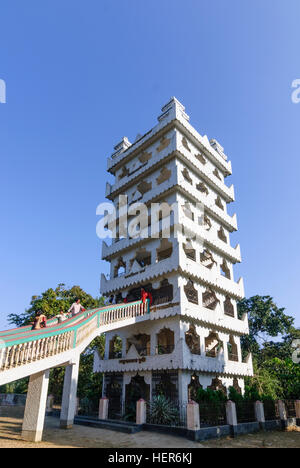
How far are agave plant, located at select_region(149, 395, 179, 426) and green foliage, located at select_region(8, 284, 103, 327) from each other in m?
14.5

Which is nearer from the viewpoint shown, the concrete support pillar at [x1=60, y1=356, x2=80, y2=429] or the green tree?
the concrete support pillar at [x1=60, y1=356, x2=80, y2=429]

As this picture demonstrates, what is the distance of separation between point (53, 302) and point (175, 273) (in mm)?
13959

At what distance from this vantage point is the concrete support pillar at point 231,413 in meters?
13.3

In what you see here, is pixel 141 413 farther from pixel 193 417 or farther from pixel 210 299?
pixel 210 299

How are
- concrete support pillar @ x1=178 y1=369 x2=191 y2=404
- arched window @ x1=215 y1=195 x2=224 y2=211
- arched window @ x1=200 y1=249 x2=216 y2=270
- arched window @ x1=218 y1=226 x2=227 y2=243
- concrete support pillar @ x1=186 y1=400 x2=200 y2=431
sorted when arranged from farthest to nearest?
arched window @ x1=215 y1=195 x2=224 y2=211
arched window @ x1=218 y1=226 x2=227 y2=243
arched window @ x1=200 y1=249 x2=216 y2=270
concrete support pillar @ x1=178 y1=369 x2=191 y2=404
concrete support pillar @ x1=186 y1=400 x2=200 y2=431

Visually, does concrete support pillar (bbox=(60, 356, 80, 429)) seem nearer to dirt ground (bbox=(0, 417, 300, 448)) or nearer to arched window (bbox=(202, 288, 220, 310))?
dirt ground (bbox=(0, 417, 300, 448))

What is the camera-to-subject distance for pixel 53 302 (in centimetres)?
2681

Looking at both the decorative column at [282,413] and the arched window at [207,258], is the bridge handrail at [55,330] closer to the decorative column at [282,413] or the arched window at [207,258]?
the arched window at [207,258]

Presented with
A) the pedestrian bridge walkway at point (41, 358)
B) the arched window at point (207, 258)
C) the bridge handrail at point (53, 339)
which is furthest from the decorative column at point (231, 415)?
the arched window at point (207, 258)

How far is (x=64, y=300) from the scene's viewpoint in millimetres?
27719

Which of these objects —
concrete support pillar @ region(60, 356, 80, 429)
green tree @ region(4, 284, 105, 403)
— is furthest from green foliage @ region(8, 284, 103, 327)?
concrete support pillar @ region(60, 356, 80, 429)

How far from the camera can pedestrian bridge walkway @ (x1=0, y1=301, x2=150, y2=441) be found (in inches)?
371

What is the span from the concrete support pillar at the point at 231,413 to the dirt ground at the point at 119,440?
→ 0.61m
